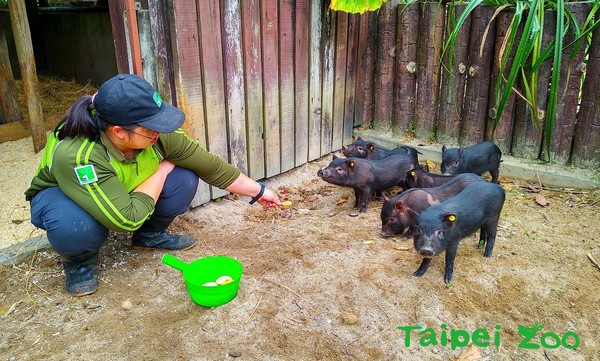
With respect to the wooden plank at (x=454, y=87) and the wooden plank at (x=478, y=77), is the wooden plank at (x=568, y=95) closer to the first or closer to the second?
the wooden plank at (x=478, y=77)

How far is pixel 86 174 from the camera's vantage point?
271 centimetres

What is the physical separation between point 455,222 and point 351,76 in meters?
2.82

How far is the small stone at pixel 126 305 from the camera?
9.74 ft

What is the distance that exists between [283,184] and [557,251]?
2.47 meters

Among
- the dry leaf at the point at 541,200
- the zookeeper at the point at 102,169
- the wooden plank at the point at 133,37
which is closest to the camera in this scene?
the zookeeper at the point at 102,169

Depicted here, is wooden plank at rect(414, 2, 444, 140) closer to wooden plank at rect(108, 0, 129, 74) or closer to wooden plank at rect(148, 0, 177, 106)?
wooden plank at rect(148, 0, 177, 106)

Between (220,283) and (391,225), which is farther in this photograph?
(391,225)

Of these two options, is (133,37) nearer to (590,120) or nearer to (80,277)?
(80,277)

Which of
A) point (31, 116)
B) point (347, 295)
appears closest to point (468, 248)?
point (347, 295)

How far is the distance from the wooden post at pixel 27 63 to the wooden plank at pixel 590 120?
5.04 meters

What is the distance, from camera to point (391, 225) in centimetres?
384

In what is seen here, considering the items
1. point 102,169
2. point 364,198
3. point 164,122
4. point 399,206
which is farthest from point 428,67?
point 102,169

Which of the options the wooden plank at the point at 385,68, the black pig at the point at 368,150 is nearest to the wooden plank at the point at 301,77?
the black pig at the point at 368,150

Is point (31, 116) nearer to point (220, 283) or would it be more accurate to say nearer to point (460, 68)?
point (220, 283)
